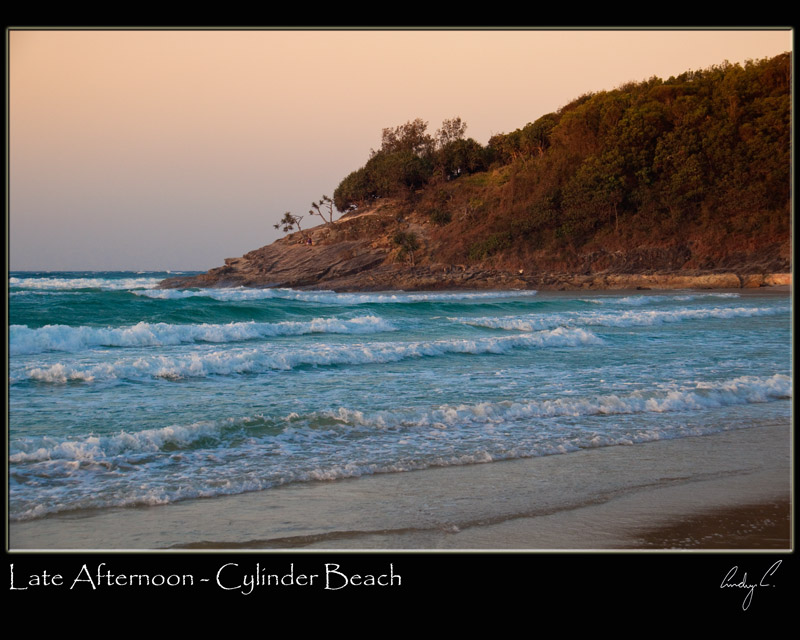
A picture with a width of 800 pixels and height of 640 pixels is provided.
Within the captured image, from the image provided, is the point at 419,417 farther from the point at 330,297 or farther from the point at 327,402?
the point at 330,297

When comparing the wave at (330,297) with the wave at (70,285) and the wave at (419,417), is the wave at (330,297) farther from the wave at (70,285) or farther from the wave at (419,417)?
the wave at (419,417)

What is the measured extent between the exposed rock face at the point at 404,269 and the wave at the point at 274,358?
26.5m

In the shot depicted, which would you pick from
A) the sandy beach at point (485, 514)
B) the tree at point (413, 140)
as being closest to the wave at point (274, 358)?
the sandy beach at point (485, 514)

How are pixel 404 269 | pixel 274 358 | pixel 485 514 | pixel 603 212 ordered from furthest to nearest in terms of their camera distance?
pixel 404 269
pixel 603 212
pixel 274 358
pixel 485 514

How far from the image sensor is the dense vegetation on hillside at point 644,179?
40.9 metres

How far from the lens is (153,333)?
45.4ft

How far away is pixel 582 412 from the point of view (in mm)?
7266

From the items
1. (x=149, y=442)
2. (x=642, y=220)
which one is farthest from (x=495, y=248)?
(x=149, y=442)

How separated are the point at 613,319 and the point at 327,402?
12.7 meters

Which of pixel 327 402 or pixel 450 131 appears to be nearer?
pixel 327 402

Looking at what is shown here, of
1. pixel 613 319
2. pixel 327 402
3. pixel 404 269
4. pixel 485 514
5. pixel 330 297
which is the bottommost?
pixel 613 319

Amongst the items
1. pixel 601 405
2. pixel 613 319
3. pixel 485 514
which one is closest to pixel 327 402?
pixel 601 405

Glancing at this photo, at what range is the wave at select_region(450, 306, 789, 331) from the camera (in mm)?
17266
